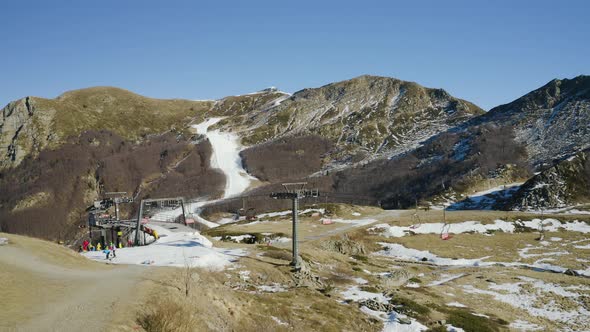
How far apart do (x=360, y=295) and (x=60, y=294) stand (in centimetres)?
2642

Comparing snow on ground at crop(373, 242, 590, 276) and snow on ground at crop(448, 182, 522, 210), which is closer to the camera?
snow on ground at crop(373, 242, 590, 276)

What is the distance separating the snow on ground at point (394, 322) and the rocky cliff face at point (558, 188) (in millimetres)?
98131

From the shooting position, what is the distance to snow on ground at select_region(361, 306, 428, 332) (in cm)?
3037

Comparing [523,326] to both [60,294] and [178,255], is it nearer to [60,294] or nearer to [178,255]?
[178,255]

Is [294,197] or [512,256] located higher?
[294,197]

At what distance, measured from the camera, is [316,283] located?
41281 mm

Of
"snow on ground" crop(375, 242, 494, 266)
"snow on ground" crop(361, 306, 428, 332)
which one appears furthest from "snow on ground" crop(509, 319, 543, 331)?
"snow on ground" crop(375, 242, 494, 266)

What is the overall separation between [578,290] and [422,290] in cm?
2032

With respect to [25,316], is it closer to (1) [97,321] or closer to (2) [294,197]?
(1) [97,321]

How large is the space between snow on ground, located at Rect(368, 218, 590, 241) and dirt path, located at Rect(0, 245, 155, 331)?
6792cm

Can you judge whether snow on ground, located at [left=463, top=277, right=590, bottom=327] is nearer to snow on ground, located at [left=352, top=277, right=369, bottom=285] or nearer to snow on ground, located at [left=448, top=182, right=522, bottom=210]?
snow on ground, located at [left=352, top=277, right=369, bottom=285]

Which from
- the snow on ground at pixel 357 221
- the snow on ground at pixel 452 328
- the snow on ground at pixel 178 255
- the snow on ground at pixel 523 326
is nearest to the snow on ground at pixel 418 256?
the snow on ground at pixel 357 221

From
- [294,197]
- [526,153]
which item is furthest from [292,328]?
[526,153]

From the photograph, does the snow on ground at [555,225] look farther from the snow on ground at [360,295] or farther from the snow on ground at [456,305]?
the snow on ground at [360,295]
